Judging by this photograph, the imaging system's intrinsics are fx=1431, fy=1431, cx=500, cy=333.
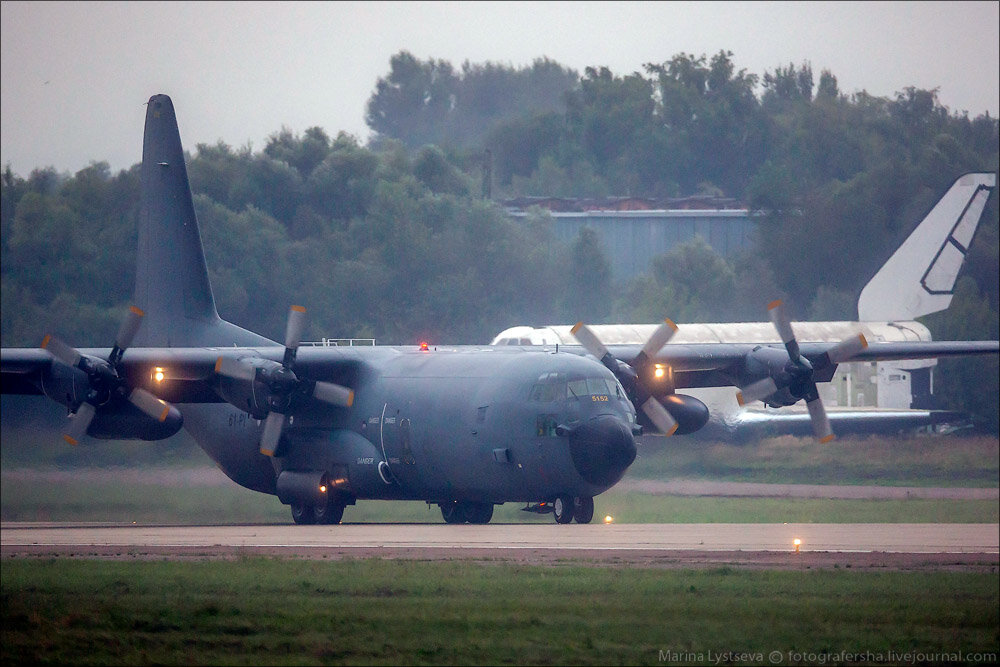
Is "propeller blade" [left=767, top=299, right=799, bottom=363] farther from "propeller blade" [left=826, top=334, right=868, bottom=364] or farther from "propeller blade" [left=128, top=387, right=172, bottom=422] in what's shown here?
"propeller blade" [left=128, top=387, right=172, bottom=422]

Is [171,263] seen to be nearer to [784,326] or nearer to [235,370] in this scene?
[235,370]

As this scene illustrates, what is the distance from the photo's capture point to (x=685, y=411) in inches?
1033

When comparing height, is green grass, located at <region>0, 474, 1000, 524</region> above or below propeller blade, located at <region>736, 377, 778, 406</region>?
below

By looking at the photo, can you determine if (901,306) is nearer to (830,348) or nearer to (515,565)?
(830,348)

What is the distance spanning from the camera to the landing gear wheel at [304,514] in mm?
26281

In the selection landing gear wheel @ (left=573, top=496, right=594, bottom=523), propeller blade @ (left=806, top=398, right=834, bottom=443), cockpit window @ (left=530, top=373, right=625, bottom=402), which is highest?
cockpit window @ (left=530, top=373, right=625, bottom=402)

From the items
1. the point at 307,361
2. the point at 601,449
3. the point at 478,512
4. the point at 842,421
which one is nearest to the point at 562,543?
the point at 601,449

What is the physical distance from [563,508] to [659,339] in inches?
152

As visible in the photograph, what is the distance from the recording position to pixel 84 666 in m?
13.1

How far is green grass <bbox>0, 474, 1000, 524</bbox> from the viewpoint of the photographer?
27906 mm

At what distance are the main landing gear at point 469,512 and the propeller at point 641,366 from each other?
11.1ft

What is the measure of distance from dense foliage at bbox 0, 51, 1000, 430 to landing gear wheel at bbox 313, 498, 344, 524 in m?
19.2

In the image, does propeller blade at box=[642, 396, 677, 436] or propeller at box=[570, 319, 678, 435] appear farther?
propeller blade at box=[642, 396, 677, 436]

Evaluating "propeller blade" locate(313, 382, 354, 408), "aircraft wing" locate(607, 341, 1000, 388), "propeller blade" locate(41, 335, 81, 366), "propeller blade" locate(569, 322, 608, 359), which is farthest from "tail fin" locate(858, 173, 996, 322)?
"propeller blade" locate(41, 335, 81, 366)
